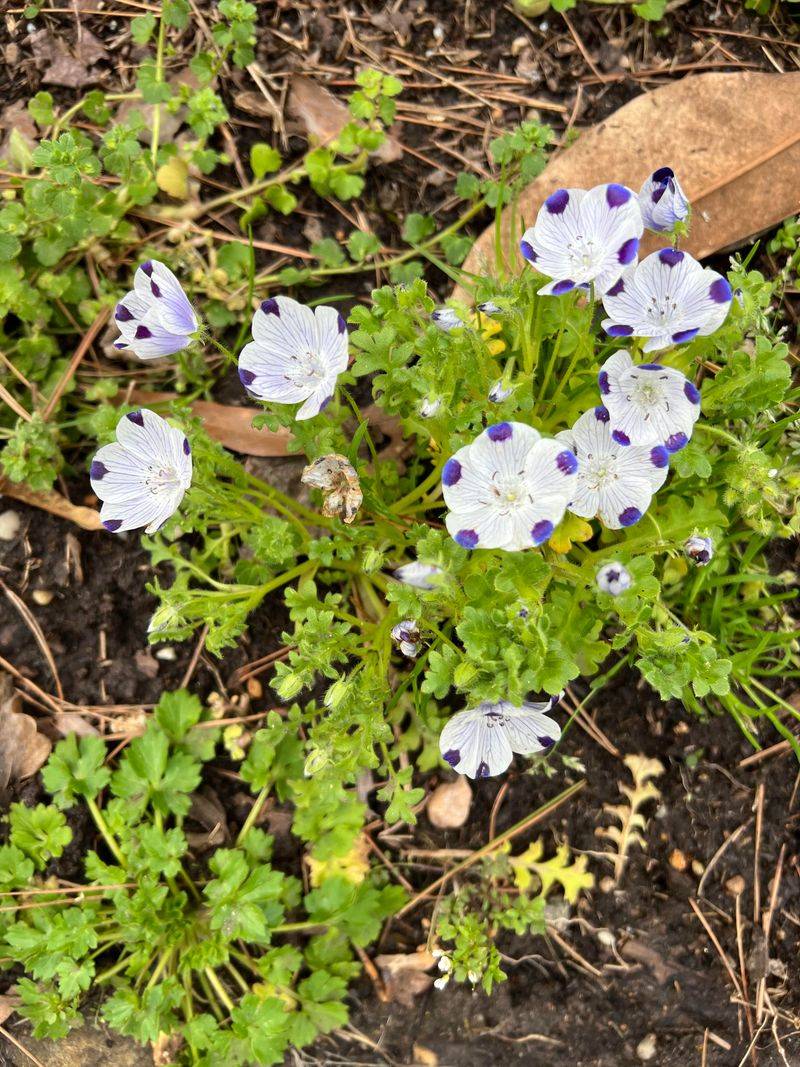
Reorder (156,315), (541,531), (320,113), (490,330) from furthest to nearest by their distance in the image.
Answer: (320,113) → (490,330) → (156,315) → (541,531)

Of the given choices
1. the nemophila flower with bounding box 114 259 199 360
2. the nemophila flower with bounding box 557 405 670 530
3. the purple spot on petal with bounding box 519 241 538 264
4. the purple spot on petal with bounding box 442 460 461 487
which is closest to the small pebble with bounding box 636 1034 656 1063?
the nemophila flower with bounding box 557 405 670 530

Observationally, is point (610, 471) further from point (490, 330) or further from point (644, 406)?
point (490, 330)

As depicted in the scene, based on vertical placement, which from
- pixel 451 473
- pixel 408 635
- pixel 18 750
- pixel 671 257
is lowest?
pixel 18 750

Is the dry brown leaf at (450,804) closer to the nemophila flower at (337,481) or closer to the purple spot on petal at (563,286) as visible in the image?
the nemophila flower at (337,481)

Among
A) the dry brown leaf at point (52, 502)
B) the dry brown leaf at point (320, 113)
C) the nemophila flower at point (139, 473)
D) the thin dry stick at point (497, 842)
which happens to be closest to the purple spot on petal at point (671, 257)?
the nemophila flower at point (139, 473)

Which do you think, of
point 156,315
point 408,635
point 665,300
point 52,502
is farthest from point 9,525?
point 665,300

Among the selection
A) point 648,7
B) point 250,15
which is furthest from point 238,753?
point 648,7
